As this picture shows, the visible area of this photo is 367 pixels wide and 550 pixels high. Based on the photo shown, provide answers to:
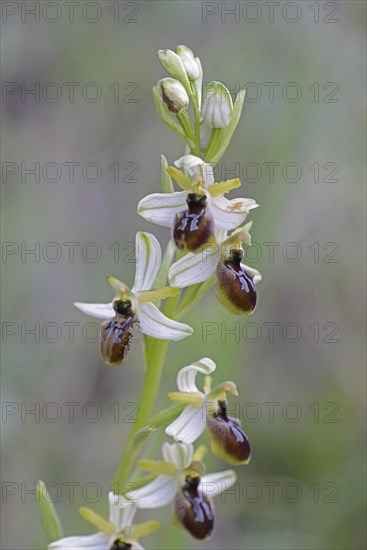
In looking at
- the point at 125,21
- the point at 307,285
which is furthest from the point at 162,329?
the point at 125,21

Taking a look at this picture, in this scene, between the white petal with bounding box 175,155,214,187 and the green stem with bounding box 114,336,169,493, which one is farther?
the green stem with bounding box 114,336,169,493

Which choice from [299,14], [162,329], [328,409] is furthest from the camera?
[299,14]

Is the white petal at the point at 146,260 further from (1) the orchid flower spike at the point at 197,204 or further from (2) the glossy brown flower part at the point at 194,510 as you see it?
(2) the glossy brown flower part at the point at 194,510

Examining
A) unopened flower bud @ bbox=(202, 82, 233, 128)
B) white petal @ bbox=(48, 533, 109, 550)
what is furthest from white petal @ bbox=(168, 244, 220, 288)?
white petal @ bbox=(48, 533, 109, 550)

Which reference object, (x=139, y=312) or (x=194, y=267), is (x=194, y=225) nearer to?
(x=194, y=267)

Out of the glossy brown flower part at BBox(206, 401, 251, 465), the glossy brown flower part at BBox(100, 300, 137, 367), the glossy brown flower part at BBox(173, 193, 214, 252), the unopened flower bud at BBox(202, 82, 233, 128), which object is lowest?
the glossy brown flower part at BBox(206, 401, 251, 465)

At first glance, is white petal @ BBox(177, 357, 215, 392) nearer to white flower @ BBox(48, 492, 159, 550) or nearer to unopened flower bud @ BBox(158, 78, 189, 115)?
white flower @ BBox(48, 492, 159, 550)

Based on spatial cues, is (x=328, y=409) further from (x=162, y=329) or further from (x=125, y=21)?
(x=125, y=21)
